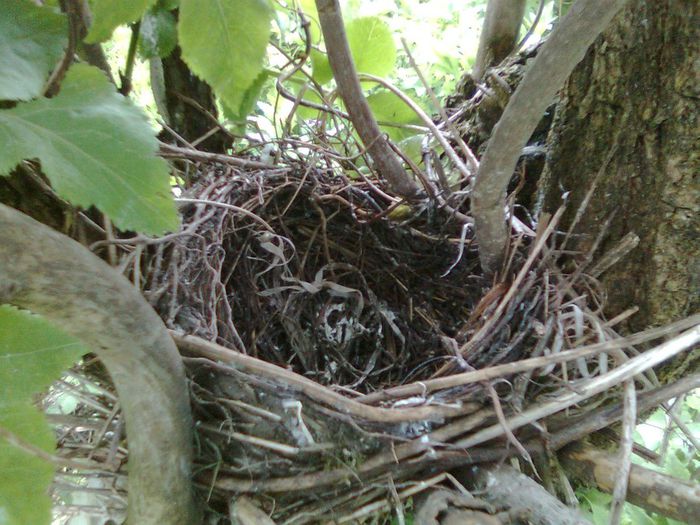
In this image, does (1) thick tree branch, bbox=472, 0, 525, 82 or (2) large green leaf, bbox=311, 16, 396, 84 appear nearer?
(2) large green leaf, bbox=311, 16, 396, 84

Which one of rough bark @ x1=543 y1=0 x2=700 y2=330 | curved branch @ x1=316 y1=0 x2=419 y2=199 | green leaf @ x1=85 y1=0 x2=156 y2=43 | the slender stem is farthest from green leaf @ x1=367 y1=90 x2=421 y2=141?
green leaf @ x1=85 y1=0 x2=156 y2=43

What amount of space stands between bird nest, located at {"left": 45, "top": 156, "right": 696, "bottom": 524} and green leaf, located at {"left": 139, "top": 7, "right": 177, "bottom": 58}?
0.53 ft

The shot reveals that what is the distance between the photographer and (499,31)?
92cm

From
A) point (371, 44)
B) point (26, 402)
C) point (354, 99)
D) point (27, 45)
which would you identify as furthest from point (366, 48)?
point (26, 402)

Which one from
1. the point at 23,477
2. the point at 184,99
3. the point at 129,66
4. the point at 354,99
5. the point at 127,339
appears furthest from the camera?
the point at 184,99

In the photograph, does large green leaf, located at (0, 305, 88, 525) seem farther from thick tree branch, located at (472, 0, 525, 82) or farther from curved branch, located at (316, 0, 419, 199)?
thick tree branch, located at (472, 0, 525, 82)

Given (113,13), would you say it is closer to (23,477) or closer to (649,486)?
(23,477)

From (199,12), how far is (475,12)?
1.50 meters

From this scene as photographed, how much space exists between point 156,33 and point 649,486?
0.58m

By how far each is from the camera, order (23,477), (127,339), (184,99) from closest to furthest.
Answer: (23,477)
(127,339)
(184,99)

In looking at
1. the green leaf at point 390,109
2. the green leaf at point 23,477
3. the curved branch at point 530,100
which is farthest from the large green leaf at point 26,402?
the green leaf at point 390,109

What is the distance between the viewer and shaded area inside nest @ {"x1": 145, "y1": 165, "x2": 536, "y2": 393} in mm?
714

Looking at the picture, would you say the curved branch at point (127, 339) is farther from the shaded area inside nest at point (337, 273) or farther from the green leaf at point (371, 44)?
the green leaf at point (371, 44)

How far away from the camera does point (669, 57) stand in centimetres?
45
